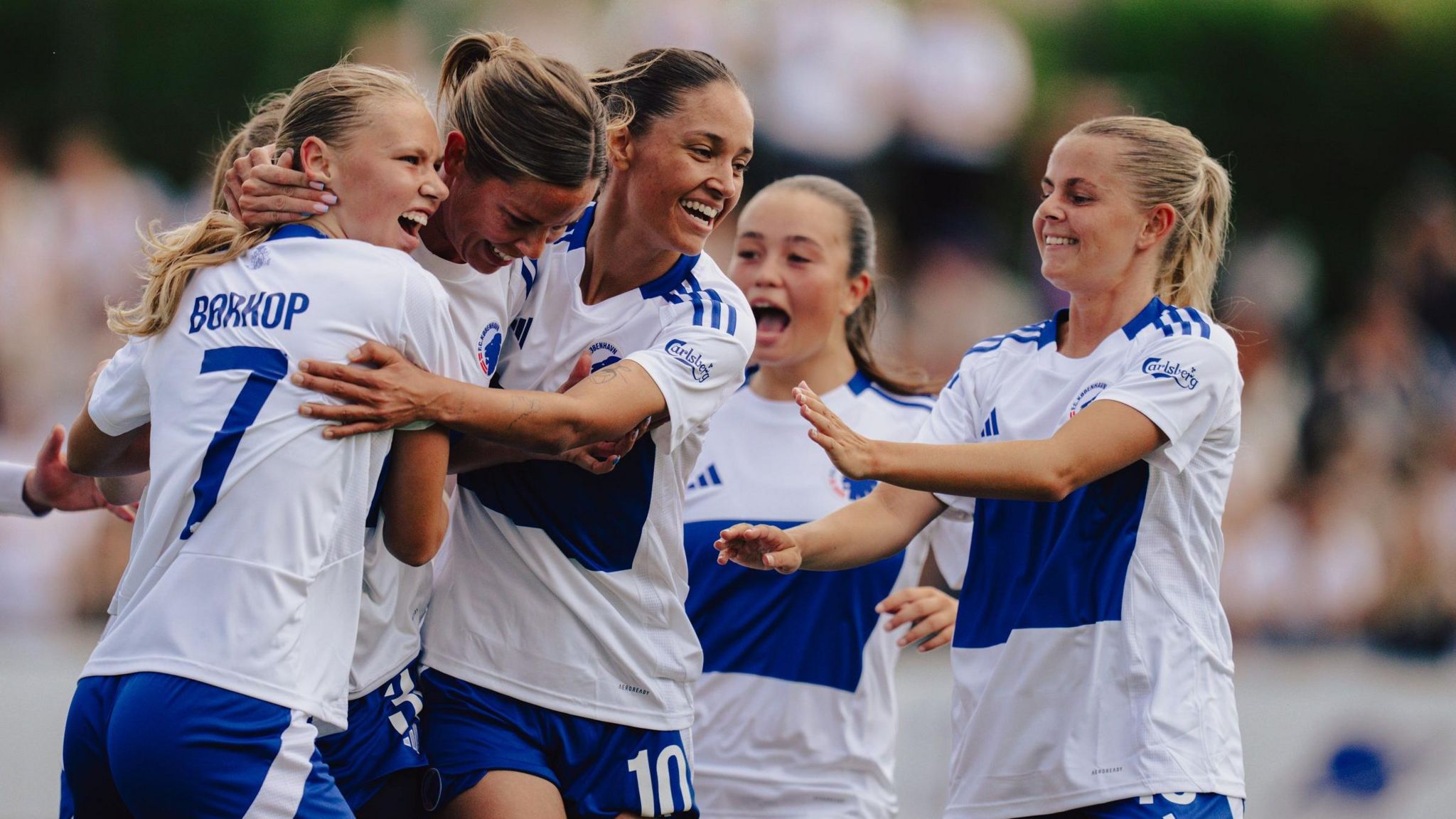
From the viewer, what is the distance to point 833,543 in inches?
159

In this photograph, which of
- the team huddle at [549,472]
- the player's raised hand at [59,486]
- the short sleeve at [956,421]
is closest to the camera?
the team huddle at [549,472]

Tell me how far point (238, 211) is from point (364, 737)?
1.19 m

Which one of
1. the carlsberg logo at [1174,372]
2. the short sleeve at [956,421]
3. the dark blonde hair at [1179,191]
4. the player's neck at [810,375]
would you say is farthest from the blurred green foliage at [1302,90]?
the carlsberg logo at [1174,372]

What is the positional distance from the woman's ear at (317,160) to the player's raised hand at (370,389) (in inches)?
15.5

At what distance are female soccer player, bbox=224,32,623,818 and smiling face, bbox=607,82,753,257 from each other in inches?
11.5

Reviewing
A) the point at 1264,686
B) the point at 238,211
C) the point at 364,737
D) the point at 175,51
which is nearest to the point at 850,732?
the point at 364,737

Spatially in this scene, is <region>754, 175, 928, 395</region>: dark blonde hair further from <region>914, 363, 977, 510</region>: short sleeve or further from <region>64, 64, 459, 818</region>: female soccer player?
<region>64, 64, 459, 818</region>: female soccer player

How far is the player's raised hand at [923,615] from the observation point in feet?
14.5

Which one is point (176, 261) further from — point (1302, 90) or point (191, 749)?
point (1302, 90)

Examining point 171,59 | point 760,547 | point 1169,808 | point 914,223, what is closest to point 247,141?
point 760,547

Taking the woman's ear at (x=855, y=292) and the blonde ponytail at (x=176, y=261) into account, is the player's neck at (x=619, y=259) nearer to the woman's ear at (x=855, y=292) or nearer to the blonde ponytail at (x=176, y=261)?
the blonde ponytail at (x=176, y=261)

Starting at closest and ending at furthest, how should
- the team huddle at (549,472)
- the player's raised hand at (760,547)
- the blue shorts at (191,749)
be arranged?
the blue shorts at (191,749) < the team huddle at (549,472) < the player's raised hand at (760,547)

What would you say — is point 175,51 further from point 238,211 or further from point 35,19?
point 238,211

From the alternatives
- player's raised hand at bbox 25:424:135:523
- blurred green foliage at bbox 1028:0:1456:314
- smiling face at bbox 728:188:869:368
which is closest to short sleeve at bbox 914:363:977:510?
smiling face at bbox 728:188:869:368
